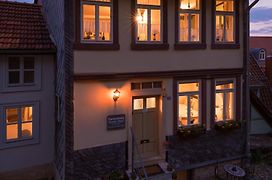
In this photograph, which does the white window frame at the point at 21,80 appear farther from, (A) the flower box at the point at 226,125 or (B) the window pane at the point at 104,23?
(A) the flower box at the point at 226,125

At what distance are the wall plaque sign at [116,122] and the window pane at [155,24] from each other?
3098mm

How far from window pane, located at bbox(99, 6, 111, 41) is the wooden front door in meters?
Result: 2.50

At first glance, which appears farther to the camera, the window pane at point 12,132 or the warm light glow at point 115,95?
the window pane at point 12,132

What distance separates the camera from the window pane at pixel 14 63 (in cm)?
1147

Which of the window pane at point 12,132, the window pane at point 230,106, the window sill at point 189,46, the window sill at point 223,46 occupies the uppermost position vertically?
the window sill at point 223,46

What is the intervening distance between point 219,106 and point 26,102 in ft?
25.2

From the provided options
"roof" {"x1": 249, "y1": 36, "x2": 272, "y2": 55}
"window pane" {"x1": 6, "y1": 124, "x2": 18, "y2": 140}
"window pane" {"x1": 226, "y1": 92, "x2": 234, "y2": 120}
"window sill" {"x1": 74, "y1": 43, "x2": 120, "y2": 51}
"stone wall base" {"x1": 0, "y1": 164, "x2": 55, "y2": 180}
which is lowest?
"stone wall base" {"x1": 0, "y1": 164, "x2": 55, "y2": 180}

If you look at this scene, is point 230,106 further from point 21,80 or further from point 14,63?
point 14,63

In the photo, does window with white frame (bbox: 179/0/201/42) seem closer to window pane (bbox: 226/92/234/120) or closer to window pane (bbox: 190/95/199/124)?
window pane (bbox: 190/95/199/124)

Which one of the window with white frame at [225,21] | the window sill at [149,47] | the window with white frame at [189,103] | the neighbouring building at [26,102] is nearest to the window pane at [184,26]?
the window sill at [149,47]

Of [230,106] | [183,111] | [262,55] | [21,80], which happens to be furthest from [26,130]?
[262,55]

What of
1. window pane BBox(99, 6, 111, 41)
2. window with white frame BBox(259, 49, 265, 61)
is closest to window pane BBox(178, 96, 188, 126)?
window pane BBox(99, 6, 111, 41)

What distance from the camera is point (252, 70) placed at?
18.5 metres

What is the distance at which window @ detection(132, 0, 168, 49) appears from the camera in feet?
35.6
